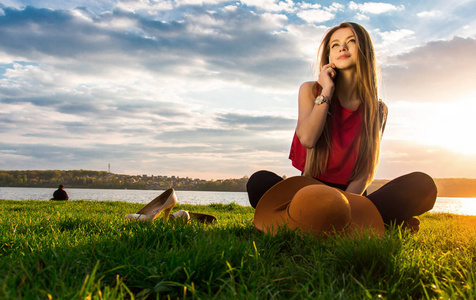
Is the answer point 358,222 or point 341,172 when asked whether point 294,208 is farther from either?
point 341,172

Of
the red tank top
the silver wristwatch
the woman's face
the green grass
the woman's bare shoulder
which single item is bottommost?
the green grass

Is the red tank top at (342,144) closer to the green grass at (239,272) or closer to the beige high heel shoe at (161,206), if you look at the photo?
the green grass at (239,272)

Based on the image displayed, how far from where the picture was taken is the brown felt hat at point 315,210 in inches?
94.0

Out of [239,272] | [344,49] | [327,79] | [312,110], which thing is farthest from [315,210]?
[344,49]

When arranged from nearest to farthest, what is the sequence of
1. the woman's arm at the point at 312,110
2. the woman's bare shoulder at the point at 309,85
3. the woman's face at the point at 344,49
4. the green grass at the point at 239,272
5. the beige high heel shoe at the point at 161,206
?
the green grass at the point at 239,272
the woman's arm at the point at 312,110
the woman's face at the point at 344,49
the woman's bare shoulder at the point at 309,85
the beige high heel shoe at the point at 161,206

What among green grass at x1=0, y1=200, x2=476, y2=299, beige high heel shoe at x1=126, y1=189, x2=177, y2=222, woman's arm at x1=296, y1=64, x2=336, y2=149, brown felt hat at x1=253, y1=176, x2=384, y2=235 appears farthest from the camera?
beige high heel shoe at x1=126, y1=189, x2=177, y2=222

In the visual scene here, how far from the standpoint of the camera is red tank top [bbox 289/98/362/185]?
330cm

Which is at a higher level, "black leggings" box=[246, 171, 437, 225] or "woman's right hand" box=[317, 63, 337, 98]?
"woman's right hand" box=[317, 63, 337, 98]

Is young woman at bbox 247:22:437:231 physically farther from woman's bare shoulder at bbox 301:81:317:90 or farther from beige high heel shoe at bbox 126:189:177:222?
beige high heel shoe at bbox 126:189:177:222

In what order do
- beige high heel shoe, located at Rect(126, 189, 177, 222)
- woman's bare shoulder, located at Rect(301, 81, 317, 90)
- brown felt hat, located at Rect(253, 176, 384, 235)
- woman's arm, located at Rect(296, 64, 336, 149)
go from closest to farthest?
brown felt hat, located at Rect(253, 176, 384, 235) < woman's arm, located at Rect(296, 64, 336, 149) < woman's bare shoulder, located at Rect(301, 81, 317, 90) < beige high heel shoe, located at Rect(126, 189, 177, 222)

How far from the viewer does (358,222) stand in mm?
2615

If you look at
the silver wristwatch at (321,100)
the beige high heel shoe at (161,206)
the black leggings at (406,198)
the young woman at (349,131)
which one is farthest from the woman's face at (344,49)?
the beige high heel shoe at (161,206)

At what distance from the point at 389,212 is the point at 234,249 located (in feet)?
6.04

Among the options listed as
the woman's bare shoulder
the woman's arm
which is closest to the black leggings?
the woman's arm
